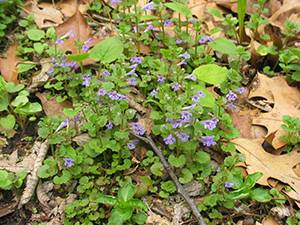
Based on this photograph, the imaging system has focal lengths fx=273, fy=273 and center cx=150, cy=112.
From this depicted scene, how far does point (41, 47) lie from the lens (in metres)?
4.29

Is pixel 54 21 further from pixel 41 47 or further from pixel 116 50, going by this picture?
pixel 116 50

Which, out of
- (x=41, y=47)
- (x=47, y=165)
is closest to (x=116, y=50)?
(x=41, y=47)

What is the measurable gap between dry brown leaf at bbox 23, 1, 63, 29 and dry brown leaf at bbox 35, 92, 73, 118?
167 cm

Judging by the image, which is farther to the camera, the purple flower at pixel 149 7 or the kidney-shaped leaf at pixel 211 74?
the purple flower at pixel 149 7

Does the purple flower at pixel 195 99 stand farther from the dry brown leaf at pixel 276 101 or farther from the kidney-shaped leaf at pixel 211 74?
the dry brown leaf at pixel 276 101

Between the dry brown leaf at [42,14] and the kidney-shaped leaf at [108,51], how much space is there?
1.63 metres

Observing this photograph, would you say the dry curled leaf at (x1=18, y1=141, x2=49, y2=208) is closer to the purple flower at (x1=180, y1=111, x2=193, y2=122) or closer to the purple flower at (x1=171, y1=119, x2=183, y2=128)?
the purple flower at (x1=171, y1=119, x2=183, y2=128)

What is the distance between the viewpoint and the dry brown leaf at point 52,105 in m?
3.93

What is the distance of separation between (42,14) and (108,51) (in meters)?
2.05

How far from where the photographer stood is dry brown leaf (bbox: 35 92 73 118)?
3926mm

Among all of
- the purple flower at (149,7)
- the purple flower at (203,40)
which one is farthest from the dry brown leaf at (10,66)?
the purple flower at (203,40)

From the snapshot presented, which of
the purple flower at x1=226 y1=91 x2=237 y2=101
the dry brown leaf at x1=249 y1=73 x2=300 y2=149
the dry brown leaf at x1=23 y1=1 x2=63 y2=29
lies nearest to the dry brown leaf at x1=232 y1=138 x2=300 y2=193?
the dry brown leaf at x1=249 y1=73 x2=300 y2=149

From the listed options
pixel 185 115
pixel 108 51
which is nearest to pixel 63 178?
pixel 185 115

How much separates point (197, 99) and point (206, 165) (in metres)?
0.87
